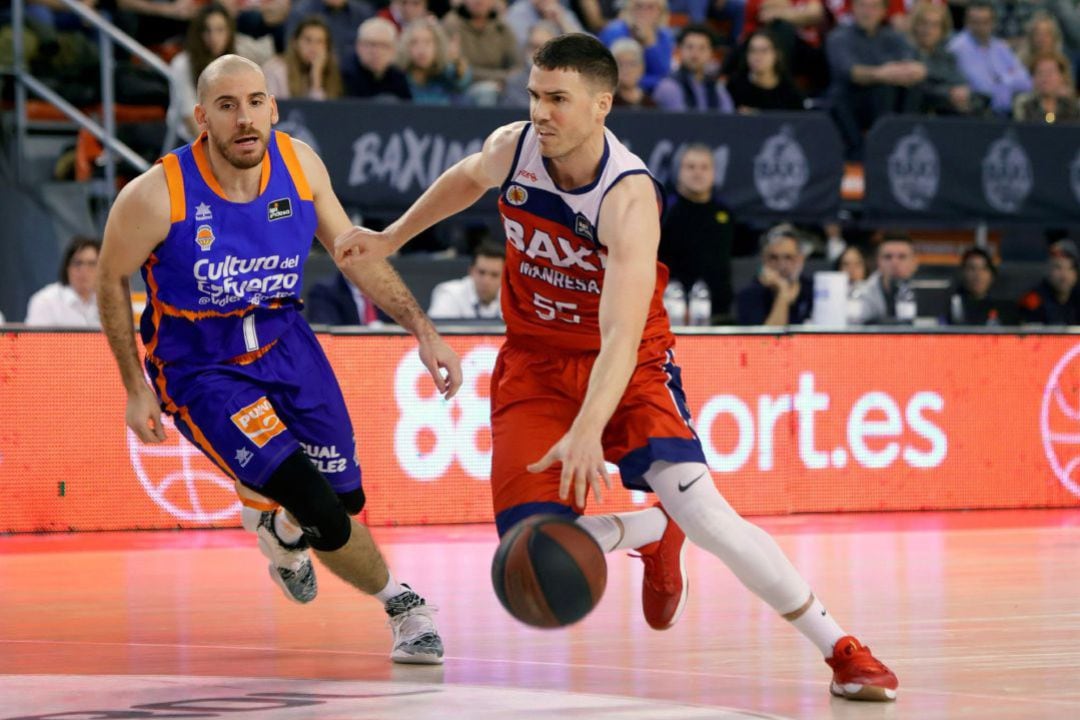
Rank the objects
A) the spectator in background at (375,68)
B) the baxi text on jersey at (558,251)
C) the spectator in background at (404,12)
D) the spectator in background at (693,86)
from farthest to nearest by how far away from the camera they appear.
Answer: the spectator in background at (693,86) → the spectator in background at (404,12) → the spectator in background at (375,68) → the baxi text on jersey at (558,251)

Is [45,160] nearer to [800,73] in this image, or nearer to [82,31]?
[82,31]

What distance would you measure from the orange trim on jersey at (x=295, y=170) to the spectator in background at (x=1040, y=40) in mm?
10433

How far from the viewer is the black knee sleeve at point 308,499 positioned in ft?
18.5

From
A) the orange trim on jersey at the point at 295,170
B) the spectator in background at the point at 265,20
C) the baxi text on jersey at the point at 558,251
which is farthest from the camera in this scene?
the spectator in background at the point at 265,20

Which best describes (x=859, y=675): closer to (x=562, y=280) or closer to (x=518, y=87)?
(x=562, y=280)

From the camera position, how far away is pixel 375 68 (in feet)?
40.0

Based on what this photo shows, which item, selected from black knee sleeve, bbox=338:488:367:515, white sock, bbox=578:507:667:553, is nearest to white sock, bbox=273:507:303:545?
black knee sleeve, bbox=338:488:367:515

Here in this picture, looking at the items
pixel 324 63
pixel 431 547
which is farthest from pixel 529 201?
pixel 324 63

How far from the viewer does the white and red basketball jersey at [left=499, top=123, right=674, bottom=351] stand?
200 inches

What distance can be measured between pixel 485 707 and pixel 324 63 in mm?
7647

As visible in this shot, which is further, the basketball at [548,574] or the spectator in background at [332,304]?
the spectator in background at [332,304]

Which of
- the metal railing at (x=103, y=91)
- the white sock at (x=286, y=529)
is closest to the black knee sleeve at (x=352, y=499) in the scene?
the white sock at (x=286, y=529)

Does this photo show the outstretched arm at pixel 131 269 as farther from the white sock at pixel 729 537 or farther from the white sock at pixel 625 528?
the white sock at pixel 729 537

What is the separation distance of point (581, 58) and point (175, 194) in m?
1.57
